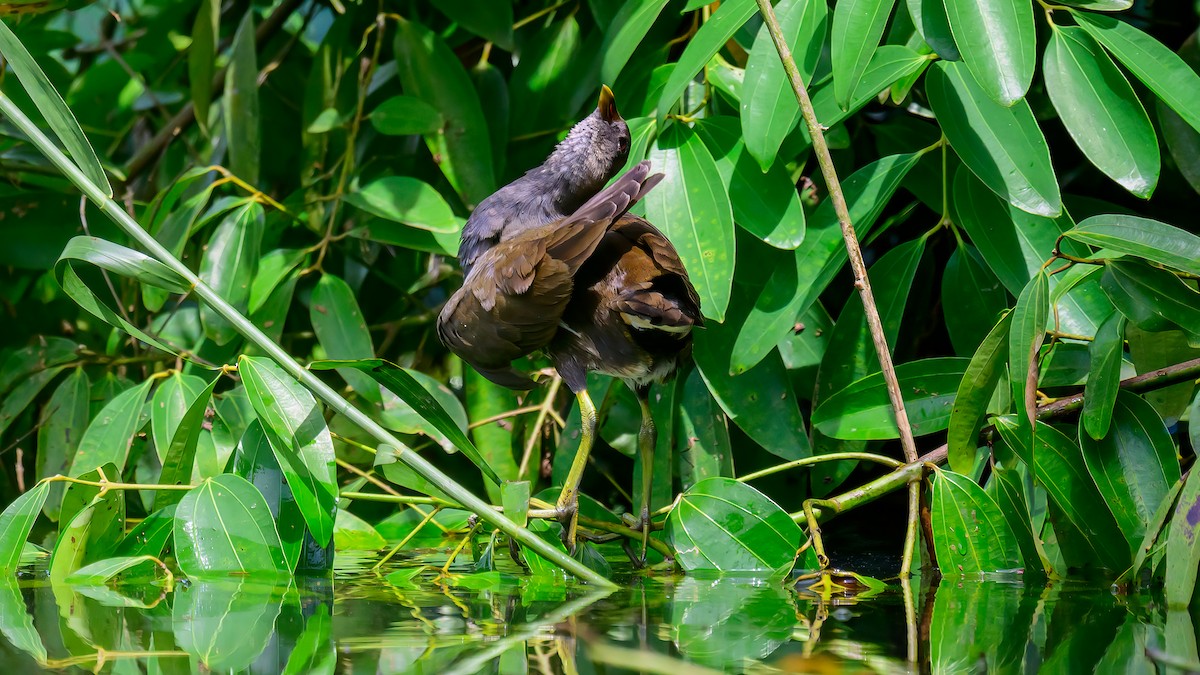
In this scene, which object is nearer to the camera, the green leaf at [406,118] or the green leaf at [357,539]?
the green leaf at [357,539]

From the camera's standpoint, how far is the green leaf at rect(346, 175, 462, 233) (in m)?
2.71

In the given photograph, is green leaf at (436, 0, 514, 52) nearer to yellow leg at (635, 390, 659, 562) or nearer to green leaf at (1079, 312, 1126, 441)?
yellow leg at (635, 390, 659, 562)

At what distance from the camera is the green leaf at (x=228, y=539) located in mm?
1902

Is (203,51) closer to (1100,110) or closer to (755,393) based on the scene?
(755,393)

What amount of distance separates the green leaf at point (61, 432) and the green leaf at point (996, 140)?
2.28 metres

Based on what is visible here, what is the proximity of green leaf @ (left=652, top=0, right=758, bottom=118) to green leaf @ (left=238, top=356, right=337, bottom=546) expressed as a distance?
3.04 ft

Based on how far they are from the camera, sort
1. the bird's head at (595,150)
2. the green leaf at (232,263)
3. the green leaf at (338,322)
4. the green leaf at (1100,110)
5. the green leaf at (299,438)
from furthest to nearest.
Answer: the green leaf at (338,322)
the green leaf at (232,263)
the bird's head at (595,150)
the green leaf at (1100,110)
the green leaf at (299,438)

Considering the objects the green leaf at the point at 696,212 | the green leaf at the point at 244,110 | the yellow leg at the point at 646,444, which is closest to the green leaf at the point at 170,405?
the green leaf at the point at 244,110

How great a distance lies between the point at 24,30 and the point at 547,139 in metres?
1.75

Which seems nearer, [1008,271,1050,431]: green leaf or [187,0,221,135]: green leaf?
[1008,271,1050,431]: green leaf

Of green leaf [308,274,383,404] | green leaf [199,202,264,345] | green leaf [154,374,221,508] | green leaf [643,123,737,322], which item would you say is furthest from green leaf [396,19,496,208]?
green leaf [154,374,221,508]

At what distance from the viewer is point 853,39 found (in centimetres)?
197

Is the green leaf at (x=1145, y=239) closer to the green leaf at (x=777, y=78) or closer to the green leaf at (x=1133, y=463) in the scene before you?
the green leaf at (x=1133, y=463)

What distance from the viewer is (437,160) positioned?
291 centimetres
